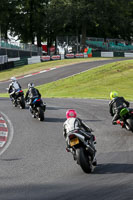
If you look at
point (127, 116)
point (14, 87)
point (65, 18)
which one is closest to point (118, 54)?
point (65, 18)

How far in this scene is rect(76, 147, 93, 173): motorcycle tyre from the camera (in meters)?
8.31

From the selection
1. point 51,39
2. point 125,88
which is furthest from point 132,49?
point 125,88

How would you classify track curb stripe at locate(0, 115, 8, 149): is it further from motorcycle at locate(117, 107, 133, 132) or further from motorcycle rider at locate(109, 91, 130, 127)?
motorcycle at locate(117, 107, 133, 132)

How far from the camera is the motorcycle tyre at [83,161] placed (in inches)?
327

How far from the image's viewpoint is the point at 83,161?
8.31 meters

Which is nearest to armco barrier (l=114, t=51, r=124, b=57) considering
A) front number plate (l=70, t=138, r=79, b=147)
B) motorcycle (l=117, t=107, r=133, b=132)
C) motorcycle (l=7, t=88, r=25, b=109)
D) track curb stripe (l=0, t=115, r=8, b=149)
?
motorcycle (l=7, t=88, r=25, b=109)

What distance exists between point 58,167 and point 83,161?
1.08m

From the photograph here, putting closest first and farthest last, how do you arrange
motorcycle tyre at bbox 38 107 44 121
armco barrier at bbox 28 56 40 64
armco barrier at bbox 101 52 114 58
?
motorcycle tyre at bbox 38 107 44 121 < armco barrier at bbox 28 56 40 64 < armco barrier at bbox 101 52 114 58

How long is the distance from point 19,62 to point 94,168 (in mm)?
46997

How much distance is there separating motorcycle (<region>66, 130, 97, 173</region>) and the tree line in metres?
61.6

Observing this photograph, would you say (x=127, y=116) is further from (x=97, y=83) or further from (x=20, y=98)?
(x=97, y=83)

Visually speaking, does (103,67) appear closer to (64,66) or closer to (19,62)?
(64,66)

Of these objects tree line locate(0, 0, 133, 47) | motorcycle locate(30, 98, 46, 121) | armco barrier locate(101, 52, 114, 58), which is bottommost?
motorcycle locate(30, 98, 46, 121)

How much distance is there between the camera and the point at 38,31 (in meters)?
77.9
